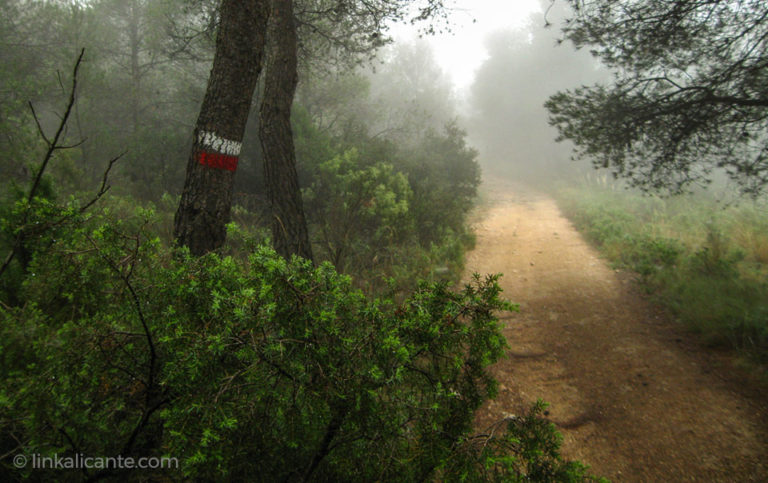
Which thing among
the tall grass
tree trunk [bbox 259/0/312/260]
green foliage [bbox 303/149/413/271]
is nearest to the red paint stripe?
tree trunk [bbox 259/0/312/260]

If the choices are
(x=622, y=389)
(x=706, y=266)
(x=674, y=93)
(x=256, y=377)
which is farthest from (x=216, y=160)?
(x=706, y=266)

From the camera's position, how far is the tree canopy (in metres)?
4.69

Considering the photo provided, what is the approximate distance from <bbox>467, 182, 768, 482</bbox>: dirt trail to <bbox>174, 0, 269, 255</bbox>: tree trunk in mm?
3165

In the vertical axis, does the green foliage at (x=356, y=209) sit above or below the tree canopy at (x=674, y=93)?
below

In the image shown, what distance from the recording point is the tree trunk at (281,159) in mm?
4586

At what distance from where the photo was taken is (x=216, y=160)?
3.05 metres

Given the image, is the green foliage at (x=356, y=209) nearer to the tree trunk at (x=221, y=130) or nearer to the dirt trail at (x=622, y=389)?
the tree trunk at (x=221, y=130)

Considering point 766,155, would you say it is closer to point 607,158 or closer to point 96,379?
point 607,158

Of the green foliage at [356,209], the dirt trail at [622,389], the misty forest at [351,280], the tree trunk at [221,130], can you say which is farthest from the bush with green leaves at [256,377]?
the green foliage at [356,209]

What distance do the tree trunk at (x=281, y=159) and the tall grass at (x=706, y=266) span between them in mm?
5294

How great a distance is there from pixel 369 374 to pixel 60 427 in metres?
1.17

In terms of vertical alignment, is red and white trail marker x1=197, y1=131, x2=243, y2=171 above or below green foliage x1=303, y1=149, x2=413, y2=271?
above

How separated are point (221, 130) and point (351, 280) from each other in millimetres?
2337

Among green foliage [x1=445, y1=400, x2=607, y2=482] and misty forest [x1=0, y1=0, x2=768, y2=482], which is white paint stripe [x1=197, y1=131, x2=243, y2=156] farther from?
Result: green foliage [x1=445, y1=400, x2=607, y2=482]
